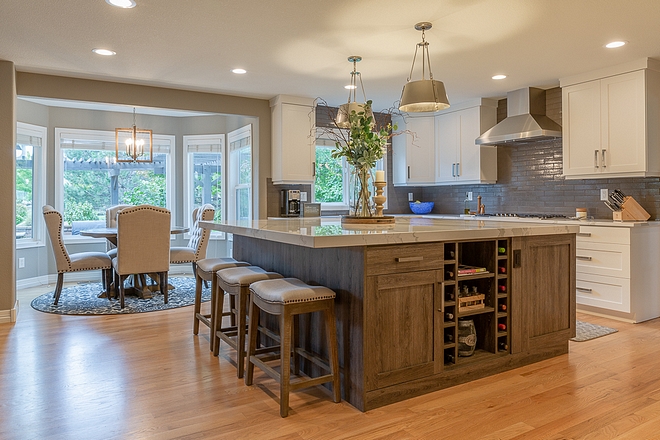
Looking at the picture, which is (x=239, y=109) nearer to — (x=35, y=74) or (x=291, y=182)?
(x=291, y=182)

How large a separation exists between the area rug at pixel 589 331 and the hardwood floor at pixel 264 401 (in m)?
0.15

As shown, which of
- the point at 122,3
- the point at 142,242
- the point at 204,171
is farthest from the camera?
the point at 204,171

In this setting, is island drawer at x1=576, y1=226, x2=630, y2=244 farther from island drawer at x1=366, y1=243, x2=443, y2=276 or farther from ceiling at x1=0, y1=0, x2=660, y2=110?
island drawer at x1=366, y1=243, x2=443, y2=276

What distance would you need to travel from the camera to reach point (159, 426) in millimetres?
2268

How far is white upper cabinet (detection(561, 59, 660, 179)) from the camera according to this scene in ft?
14.5

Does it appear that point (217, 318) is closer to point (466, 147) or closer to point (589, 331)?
point (589, 331)

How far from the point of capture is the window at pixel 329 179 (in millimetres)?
6809

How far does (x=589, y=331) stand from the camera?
3.95 metres

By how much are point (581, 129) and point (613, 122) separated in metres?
0.32

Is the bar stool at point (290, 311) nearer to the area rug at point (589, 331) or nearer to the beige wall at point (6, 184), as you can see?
the area rug at point (589, 331)

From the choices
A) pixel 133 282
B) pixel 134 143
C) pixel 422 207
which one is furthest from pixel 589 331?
pixel 134 143

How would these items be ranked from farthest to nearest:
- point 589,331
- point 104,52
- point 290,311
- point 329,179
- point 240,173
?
point 240,173, point 329,179, point 104,52, point 589,331, point 290,311

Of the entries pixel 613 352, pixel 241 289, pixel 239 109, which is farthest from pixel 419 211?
pixel 241 289

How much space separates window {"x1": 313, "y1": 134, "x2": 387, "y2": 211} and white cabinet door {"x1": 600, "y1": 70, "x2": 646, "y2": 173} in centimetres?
325
